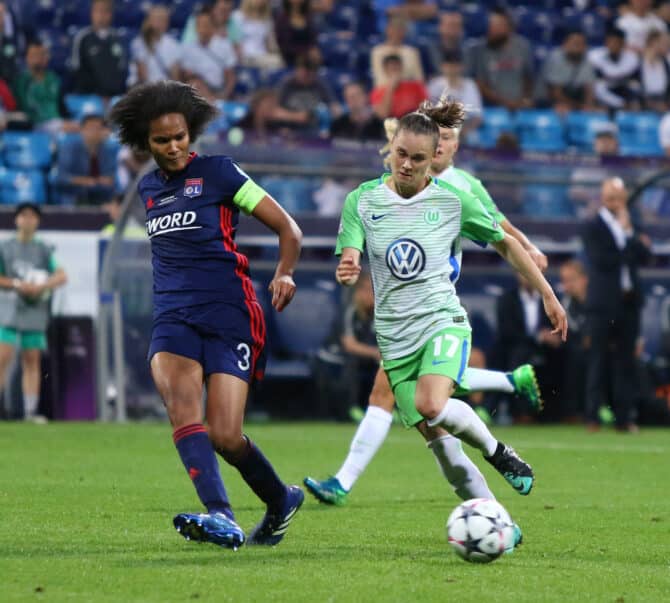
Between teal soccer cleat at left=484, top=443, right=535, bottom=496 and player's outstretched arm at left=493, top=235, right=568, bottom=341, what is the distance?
0.63 metres

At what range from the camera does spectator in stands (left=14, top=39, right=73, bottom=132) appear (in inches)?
717

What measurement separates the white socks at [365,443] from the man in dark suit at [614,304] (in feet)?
23.7

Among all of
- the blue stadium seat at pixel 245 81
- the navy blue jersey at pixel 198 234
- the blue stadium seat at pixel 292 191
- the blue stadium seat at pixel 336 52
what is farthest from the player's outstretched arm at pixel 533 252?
the blue stadium seat at pixel 336 52

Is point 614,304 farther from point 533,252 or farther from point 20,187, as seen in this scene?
point 533,252

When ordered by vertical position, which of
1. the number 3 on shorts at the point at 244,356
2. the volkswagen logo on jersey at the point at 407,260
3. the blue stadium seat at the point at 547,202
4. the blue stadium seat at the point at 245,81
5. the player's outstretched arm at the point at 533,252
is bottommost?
the blue stadium seat at the point at 547,202

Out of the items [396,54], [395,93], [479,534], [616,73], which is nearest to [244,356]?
[479,534]

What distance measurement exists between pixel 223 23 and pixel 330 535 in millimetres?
13989

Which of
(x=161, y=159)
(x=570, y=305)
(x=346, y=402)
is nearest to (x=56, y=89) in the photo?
(x=346, y=402)

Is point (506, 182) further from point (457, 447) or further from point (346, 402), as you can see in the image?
point (457, 447)

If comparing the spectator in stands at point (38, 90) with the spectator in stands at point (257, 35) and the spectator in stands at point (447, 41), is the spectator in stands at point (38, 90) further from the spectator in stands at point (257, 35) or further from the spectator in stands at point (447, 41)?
the spectator in stands at point (447, 41)

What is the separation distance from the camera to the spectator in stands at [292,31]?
20.7 meters

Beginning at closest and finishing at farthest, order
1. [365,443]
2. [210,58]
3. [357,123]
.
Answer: [365,443] → [357,123] → [210,58]

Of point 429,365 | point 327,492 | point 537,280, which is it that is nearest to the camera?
point 429,365

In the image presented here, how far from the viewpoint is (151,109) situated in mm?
6727
